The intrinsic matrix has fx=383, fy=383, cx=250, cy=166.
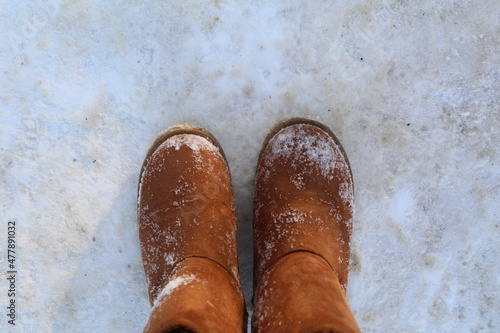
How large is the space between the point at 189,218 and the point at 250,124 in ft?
1.27

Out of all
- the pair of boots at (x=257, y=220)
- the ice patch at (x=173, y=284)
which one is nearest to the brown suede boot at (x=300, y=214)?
the pair of boots at (x=257, y=220)

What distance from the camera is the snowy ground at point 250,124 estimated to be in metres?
1.30

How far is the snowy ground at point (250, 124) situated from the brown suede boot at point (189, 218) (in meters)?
0.09

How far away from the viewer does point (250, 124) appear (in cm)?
132

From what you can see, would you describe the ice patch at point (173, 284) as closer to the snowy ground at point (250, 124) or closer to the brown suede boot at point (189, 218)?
the brown suede boot at point (189, 218)

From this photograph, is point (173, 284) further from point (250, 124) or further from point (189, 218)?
point (250, 124)

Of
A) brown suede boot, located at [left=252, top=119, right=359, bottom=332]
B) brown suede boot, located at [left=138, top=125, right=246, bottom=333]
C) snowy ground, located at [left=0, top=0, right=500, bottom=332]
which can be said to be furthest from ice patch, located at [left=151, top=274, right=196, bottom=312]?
snowy ground, located at [left=0, top=0, right=500, bottom=332]

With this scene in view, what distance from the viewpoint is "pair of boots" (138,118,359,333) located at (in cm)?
101

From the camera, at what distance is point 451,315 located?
1.39 metres

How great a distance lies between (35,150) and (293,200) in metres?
0.91

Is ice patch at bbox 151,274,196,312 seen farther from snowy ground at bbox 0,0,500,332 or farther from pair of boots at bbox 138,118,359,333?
snowy ground at bbox 0,0,500,332

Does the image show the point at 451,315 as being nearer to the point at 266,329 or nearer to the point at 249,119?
the point at 266,329

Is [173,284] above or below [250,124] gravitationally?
below

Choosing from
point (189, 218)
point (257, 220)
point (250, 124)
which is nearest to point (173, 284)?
point (189, 218)
